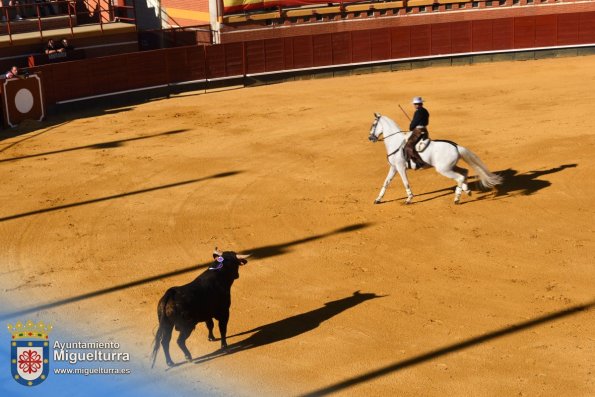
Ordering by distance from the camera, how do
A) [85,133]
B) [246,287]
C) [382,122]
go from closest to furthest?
1. [246,287]
2. [382,122]
3. [85,133]

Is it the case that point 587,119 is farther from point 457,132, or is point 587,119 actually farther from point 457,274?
point 457,274

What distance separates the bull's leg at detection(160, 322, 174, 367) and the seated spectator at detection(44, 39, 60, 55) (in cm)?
2319

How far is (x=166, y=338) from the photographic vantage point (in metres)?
11.4

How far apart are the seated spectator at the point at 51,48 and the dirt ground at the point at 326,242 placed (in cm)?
449

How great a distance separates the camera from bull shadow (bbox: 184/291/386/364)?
1241 cm

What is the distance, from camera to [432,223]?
17438 millimetres

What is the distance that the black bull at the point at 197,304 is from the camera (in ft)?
36.8

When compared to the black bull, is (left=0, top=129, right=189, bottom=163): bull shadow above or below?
below

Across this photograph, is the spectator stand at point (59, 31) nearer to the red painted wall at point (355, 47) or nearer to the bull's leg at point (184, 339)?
the red painted wall at point (355, 47)

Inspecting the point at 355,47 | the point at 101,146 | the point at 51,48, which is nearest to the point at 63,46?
the point at 51,48

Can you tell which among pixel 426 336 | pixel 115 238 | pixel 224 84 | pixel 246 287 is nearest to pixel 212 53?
pixel 224 84

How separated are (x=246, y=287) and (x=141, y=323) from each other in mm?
2033

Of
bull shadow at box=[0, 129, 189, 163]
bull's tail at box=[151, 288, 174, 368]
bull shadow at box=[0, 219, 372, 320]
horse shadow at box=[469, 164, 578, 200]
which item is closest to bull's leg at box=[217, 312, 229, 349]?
bull's tail at box=[151, 288, 174, 368]

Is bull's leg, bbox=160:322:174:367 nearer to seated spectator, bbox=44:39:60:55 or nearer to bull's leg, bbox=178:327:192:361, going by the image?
bull's leg, bbox=178:327:192:361
